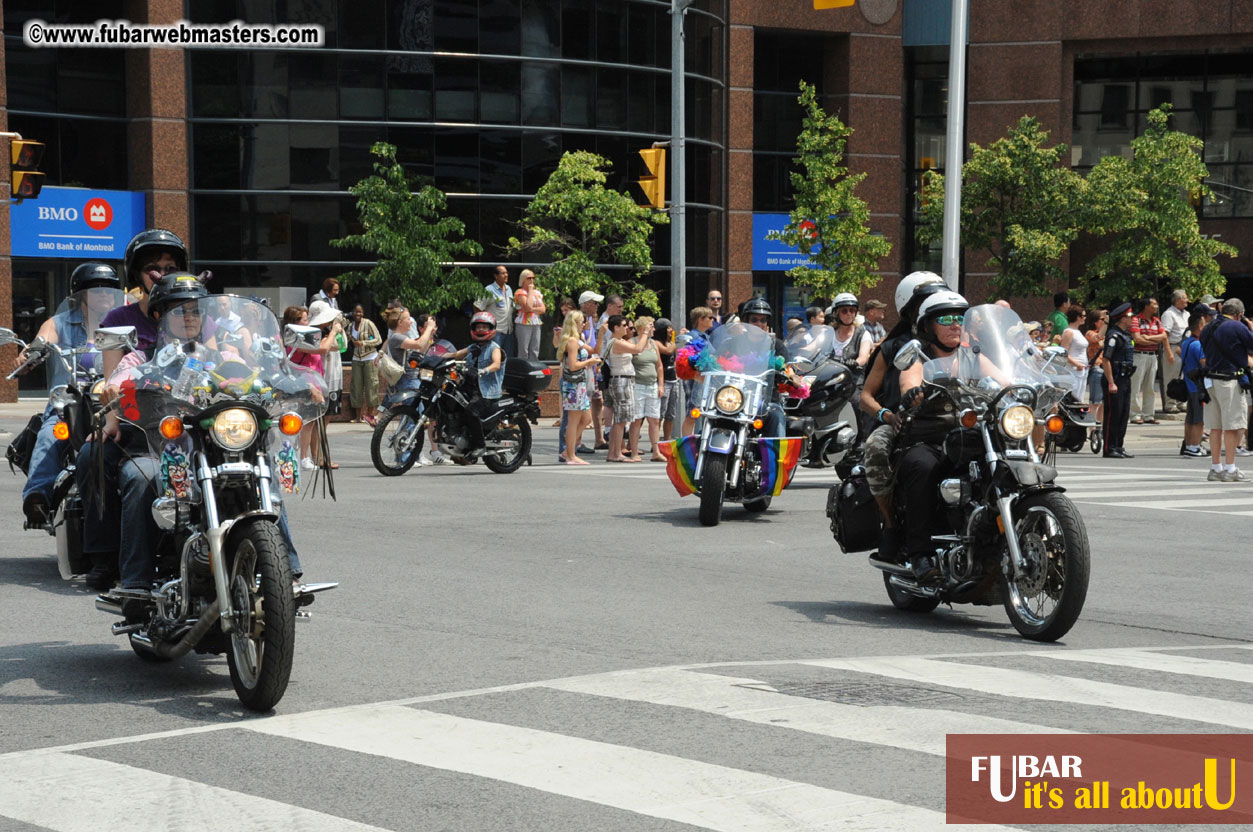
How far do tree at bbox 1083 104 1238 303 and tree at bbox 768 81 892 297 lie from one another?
740 centimetres

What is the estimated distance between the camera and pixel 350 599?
9.27 meters

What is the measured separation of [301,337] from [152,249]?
1.11 m

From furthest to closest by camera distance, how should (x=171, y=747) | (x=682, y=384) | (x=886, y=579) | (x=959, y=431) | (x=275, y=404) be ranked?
(x=682, y=384), (x=886, y=579), (x=959, y=431), (x=275, y=404), (x=171, y=747)

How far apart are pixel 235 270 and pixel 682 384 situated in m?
16.2

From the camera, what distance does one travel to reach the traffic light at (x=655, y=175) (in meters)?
24.3

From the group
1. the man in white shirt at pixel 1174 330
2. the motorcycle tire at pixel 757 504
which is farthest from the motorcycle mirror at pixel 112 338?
the man in white shirt at pixel 1174 330

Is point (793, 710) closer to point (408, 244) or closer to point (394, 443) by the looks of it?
point (394, 443)

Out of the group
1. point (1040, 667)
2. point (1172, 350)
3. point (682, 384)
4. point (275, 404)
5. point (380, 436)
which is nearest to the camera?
point (275, 404)

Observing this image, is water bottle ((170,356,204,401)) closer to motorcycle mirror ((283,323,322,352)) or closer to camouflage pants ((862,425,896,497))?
motorcycle mirror ((283,323,322,352))

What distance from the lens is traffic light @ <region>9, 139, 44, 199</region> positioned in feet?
69.4

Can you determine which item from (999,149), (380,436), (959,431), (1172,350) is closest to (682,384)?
(380,436)

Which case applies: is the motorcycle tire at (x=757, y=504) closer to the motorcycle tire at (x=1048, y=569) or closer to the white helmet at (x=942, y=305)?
the white helmet at (x=942, y=305)

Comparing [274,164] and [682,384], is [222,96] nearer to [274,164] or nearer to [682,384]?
[274,164]

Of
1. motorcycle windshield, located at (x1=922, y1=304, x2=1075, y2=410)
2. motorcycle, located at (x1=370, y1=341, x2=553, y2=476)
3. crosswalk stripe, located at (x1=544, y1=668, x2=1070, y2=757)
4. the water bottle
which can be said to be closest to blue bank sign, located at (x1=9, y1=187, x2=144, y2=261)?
motorcycle, located at (x1=370, y1=341, x2=553, y2=476)
